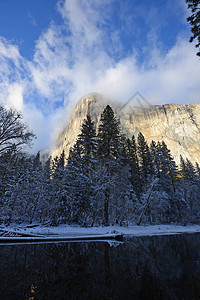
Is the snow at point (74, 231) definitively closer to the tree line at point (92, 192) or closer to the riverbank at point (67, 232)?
the riverbank at point (67, 232)

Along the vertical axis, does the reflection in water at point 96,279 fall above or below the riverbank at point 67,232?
below

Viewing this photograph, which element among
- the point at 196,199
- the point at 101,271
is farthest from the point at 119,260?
the point at 196,199

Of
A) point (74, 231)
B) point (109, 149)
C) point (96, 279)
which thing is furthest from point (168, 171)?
point (96, 279)

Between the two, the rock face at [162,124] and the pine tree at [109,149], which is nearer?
the pine tree at [109,149]

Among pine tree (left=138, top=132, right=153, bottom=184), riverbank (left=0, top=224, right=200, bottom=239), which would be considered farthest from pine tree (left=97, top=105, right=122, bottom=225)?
pine tree (left=138, top=132, right=153, bottom=184)

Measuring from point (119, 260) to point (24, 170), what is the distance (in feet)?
87.9

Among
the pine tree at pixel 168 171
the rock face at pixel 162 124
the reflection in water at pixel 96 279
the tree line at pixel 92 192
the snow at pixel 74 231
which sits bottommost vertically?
the reflection in water at pixel 96 279

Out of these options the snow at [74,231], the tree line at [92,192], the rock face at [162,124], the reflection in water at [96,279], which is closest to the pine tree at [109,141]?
the tree line at [92,192]

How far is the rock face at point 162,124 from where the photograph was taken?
338 feet

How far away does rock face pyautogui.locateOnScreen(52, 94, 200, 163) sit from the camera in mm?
103100

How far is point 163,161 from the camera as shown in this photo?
29.6 m

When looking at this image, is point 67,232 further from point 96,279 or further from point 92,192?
point 96,279

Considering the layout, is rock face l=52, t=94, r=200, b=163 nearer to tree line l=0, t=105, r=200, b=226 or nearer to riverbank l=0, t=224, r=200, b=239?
tree line l=0, t=105, r=200, b=226

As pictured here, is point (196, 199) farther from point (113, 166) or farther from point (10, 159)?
point (10, 159)
